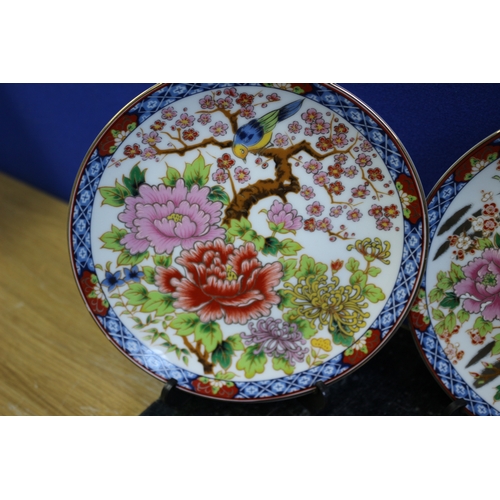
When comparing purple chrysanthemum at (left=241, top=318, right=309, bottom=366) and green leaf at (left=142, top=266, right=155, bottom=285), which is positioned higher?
green leaf at (left=142, top=266, right=155, bottom=285)

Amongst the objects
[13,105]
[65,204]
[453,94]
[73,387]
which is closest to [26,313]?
[73,387]

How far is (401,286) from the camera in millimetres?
765

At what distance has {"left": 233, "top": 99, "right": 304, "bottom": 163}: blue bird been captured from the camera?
729 mm

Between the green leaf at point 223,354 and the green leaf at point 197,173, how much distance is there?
26cm

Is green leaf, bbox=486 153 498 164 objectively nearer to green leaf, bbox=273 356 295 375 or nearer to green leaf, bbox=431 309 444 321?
green leaf, bbox=431 309 444 321

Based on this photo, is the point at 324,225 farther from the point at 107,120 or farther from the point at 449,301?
the point at 107,120

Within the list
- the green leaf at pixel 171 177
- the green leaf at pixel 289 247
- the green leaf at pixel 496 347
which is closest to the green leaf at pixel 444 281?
the green leaf at pixel 496 347

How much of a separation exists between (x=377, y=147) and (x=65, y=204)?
88cm

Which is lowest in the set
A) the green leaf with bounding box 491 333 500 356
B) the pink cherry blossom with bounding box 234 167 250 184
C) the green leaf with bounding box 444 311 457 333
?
the green leaf with bounding box 491 333 500 356

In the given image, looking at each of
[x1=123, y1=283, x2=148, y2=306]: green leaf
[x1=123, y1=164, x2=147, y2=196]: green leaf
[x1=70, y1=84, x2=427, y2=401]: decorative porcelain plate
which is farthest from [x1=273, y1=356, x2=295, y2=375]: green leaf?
[x1=123, y1=164, x2=147, y2=196]: green leaf

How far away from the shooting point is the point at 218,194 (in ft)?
2.57

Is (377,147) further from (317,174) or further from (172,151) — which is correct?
(172,151)

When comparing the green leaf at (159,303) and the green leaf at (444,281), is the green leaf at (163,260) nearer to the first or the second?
the green leaf at (159,303)

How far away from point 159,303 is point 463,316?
0.48 m
